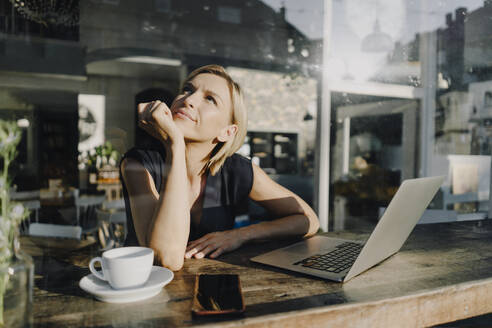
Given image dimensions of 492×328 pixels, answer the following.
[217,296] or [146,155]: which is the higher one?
[146,155]

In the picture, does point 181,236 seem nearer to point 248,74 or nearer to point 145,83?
point 248,74

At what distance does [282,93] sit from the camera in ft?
20.9

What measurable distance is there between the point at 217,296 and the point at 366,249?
338mm

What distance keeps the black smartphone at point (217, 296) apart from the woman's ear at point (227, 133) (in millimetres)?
707

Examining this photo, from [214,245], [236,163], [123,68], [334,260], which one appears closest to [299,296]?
[334,260]

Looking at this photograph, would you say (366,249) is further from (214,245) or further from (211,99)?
(211,99)

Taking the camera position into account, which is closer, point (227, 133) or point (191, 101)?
point (191, 101)

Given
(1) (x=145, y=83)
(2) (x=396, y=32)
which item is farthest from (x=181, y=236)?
(1) (x=145, y=83)

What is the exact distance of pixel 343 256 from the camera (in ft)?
3.54

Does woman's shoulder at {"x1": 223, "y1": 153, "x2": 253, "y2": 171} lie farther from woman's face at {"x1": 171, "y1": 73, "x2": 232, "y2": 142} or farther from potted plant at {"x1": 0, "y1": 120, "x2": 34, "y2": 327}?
potted plant at {"x1": 0, "y1": 120, "x2": 34, "y2": 327}

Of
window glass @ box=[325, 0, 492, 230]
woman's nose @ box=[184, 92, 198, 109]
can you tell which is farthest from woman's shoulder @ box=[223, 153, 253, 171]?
window glass @ box=[325, 0, 492, 230]

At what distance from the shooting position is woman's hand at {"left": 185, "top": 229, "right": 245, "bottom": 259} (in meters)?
1.09

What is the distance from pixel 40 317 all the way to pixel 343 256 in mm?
Result: 775

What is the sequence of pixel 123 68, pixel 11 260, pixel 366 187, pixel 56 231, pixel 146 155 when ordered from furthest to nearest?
pixel 123 68
pixel 366 187
pixel 56 231
pixel 146 155
pixel 11 260
